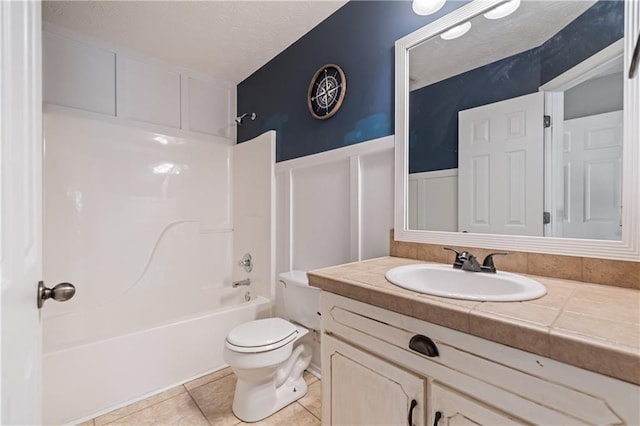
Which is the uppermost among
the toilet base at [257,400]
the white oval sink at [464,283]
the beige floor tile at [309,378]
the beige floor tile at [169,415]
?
the white oval sink at [464,283]

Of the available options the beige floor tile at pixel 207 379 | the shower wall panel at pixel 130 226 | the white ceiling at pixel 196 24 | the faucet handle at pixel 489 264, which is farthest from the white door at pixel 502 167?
the shower wall panel at pixel 130 226

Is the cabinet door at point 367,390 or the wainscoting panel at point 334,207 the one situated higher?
the wainscoting panel at point 334,207

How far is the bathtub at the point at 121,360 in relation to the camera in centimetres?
148

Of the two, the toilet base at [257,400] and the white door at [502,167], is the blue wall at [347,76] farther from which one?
the toilet base at [257,400]

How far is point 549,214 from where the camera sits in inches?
41.1

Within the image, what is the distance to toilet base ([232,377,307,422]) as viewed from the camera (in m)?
1.50

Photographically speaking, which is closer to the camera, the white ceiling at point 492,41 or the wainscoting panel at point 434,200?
the white ceiling at point 492,41

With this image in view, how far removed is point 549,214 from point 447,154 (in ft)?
1.57

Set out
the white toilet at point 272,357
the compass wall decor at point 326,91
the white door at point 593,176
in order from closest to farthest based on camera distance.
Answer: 1. the white door at point 593,176
2. the white toilet at point 272,357
3. the compass wall decor at point 326,91

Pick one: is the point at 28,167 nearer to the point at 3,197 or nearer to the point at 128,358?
the point at 3,197

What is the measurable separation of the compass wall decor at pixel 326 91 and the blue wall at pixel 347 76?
0.13 ft

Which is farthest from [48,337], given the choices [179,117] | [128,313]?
[179,117]

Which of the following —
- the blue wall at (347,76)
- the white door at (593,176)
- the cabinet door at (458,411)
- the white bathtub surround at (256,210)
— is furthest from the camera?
the white bathtub surround at (256,210)

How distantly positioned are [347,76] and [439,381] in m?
1.63
